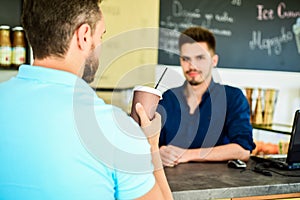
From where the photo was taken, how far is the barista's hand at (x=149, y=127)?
103 cm

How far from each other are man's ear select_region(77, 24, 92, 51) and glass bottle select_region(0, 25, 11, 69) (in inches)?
62.0

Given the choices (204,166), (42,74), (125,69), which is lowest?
(204,166)

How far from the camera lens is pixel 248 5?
3.77 m

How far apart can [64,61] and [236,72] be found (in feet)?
9.60

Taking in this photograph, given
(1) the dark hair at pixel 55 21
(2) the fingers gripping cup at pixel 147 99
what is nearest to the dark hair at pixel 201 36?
(2) the fingers gripping cup at pixel 147 99

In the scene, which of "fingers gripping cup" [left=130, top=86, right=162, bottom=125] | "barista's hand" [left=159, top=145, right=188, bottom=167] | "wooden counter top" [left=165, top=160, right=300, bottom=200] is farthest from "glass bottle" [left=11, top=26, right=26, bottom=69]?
"fingers gripping cup" [left=130, top=86, right=162, bottom=125]

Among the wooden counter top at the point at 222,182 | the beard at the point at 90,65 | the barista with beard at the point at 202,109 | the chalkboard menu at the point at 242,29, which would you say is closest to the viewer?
the beard at the point at 90,65

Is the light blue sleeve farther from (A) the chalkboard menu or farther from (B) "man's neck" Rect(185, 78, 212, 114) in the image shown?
(A) the chalkboard menu

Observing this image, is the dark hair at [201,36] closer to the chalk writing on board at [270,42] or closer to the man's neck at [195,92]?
the man's neck at [195,92]

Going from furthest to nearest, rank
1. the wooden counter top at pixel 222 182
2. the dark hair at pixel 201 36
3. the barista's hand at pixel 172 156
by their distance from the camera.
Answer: the dark hair at pixel 201 36 → the barista's hand at pixel 172 156 → the wooden counter top at pixel 222 182

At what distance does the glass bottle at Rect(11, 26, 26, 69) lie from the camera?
2398 millimetres

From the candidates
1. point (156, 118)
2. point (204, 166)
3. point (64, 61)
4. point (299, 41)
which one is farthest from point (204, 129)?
point (299, 41)

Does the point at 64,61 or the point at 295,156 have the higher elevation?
the point at 64,61

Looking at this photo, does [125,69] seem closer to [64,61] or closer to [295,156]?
[295,156]
